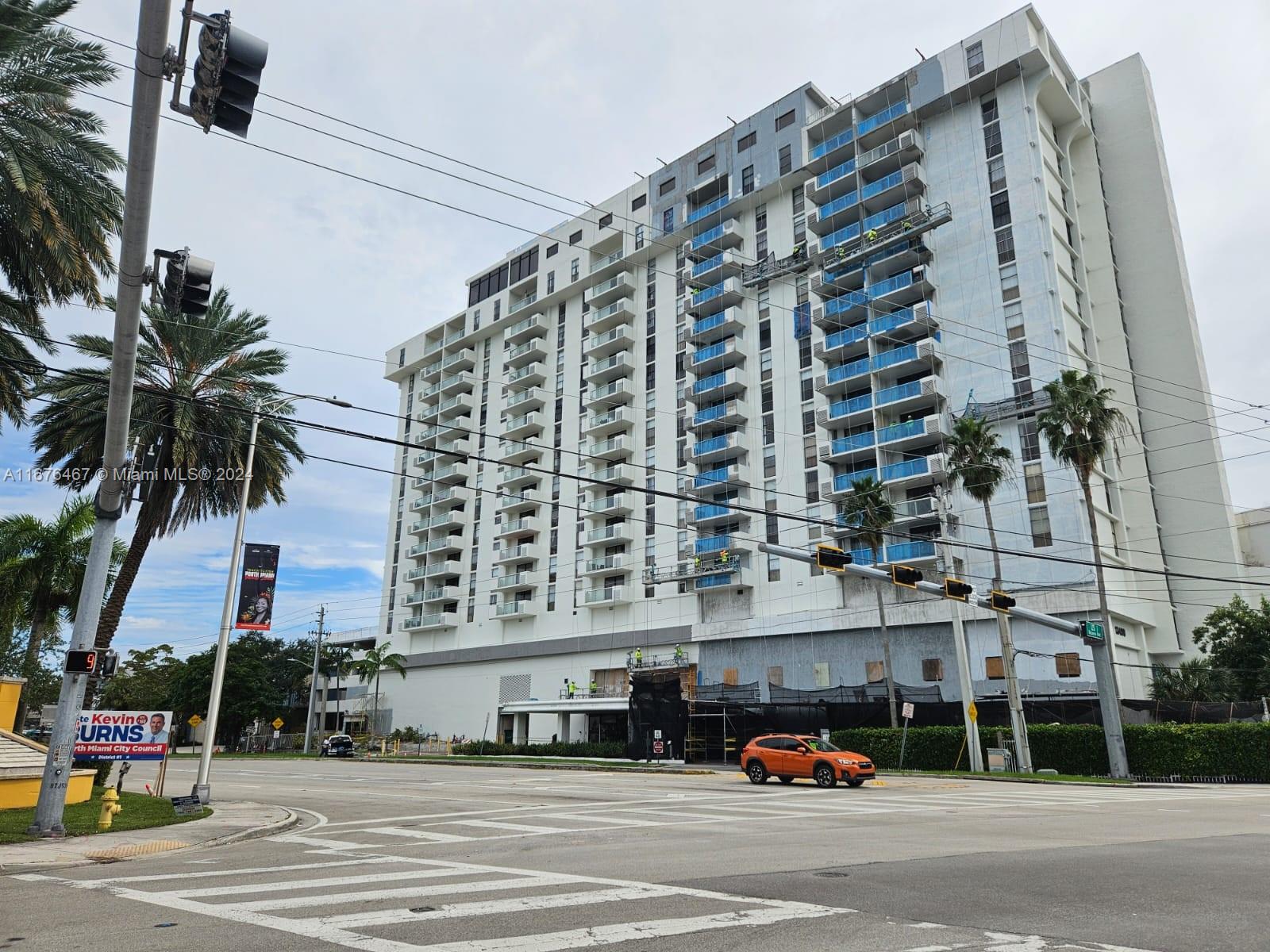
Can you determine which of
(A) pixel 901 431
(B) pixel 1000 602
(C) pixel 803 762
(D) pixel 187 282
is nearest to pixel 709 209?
(A) pixel 901 431

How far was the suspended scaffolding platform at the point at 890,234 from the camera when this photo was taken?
174 feet

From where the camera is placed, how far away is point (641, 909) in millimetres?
7539

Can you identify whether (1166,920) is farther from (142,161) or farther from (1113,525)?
(1113,525)

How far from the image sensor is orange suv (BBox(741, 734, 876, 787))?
26203 mm

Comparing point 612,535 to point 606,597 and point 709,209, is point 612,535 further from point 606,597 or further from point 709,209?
point 709,209

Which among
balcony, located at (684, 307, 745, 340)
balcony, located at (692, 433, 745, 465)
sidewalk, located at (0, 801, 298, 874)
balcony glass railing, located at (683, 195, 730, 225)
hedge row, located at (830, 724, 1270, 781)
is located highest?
balcony glass railing, located at (683, 195, 730, 225)

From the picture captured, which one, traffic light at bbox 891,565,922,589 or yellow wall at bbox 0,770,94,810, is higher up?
traffic light at bbox 891,565,922,589

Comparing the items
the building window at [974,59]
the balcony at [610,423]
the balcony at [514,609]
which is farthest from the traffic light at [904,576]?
the balcony at [514,609]

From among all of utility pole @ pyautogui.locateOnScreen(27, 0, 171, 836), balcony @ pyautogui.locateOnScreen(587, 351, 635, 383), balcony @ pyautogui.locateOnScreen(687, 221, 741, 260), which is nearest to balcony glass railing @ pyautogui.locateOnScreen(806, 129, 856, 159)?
balcony @ pyautogui.locateOnScreen(687, 221, 741, 260)

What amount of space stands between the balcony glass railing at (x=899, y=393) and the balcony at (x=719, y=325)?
1344 cm

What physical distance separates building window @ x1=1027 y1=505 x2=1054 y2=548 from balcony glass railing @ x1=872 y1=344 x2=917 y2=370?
1106 cm

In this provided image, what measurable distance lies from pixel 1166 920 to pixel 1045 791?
818 inches

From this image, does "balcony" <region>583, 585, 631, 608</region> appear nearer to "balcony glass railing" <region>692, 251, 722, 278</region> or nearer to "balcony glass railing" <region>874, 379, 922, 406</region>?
"balcony glass railing" <region>874, 379, 922, 406</region>

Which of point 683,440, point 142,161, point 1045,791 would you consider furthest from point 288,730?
point 142,161
